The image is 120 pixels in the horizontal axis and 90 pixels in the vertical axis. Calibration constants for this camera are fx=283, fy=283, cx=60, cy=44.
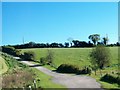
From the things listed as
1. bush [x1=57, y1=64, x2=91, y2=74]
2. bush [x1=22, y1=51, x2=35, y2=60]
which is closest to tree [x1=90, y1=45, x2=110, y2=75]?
bush [x1=57, y1=64, x2=91, y2=74]

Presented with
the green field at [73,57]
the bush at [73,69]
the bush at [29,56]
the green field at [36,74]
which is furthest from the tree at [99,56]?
the bush at [29,56]

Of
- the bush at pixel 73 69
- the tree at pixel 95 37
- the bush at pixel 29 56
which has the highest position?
the tree at pixel 95 37

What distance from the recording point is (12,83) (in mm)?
31906

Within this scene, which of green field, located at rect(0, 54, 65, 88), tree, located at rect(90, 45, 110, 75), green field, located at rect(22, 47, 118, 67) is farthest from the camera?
green field, located at rect(22, 47, 118, 67)

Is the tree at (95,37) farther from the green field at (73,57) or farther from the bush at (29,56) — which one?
the bush at (29,56)

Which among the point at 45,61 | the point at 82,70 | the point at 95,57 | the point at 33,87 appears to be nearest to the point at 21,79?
the point at 33,87

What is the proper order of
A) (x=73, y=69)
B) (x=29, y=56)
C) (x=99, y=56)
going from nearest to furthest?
(x=73, y=69)
(x=99, y=56)
(x=29, y=56)

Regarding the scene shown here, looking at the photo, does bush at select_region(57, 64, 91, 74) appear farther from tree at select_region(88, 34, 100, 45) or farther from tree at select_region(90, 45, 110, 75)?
tree at select_region(88, 34, 100, 45)

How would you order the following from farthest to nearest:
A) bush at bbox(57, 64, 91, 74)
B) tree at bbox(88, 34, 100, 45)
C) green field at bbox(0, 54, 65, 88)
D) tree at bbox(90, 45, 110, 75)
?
tree at bbox(88, 34, 100, 45)
tree at bbox(90, 45, 110, 75)
bush at bbox(57, 64, 91, 74)
green field at bbox(0, 54, 65, 88)

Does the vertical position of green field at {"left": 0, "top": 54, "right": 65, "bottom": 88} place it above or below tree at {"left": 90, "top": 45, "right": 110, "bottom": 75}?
below

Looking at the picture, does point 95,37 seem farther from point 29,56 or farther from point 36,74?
point 36,74

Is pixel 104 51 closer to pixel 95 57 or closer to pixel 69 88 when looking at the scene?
pixel 95 57

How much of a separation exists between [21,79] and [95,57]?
1054 inches

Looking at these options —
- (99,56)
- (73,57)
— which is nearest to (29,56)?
(73,57)
